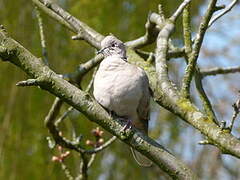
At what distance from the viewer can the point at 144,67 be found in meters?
2.69

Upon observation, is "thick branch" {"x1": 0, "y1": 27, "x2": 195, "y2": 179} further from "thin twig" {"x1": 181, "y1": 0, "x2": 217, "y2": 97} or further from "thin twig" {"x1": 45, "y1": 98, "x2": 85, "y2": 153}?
"thin twig" {"x1": 45, "y1": 98, "x2": 85, "y2": 153}

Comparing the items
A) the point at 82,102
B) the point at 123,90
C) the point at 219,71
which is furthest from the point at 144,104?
the point at 219,71

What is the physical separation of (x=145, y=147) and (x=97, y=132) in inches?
35.2

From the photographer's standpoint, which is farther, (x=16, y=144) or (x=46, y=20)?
(x=46, y=20)

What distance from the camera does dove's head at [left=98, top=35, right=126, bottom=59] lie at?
9.06 feet

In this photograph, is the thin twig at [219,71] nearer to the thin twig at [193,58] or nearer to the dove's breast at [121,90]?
the dove's breast at [121,90]

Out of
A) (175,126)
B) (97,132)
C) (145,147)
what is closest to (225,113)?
(175,126)

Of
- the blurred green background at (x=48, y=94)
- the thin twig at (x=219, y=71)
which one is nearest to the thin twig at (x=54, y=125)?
the blurred green background at (x=48, y=94)

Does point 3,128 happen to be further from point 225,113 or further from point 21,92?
point 225,113

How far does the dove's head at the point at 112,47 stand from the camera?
2.76 m

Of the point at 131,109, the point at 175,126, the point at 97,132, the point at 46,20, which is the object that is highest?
the point at 46,20

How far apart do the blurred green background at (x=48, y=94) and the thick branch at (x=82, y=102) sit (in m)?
1.05

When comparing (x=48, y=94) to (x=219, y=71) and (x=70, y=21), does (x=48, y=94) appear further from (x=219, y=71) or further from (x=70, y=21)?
(x=219, y=71)

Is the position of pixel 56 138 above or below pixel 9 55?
below
